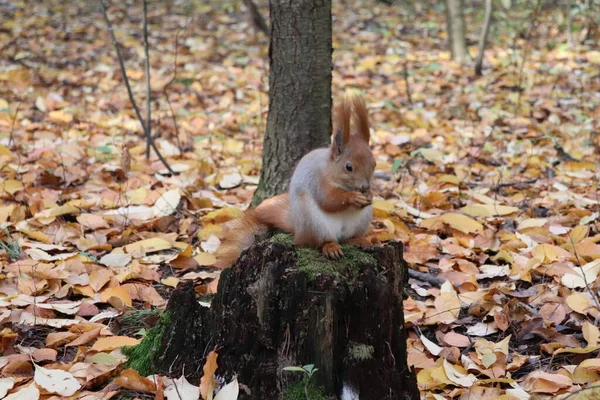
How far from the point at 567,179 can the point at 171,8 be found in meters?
7.56

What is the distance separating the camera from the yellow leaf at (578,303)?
2814mm

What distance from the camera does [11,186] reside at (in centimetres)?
398

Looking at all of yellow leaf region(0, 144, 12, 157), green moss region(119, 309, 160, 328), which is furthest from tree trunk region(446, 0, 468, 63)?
green moss region(119, 309, 160, 328)

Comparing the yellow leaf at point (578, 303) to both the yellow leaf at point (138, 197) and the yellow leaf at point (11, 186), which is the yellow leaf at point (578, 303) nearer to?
A: the yellow leaf at point (138, 197)

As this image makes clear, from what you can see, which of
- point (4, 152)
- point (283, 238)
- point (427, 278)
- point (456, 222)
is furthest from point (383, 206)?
point (4, 152)

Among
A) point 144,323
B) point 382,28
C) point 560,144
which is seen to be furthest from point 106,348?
point 382,28

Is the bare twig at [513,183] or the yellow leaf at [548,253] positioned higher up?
the yellow leaf at [548,253]

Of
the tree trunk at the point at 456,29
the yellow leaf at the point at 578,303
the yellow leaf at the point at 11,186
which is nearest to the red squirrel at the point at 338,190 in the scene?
the yellow leaf at the point at 578,303

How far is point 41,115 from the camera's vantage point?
20.1ft

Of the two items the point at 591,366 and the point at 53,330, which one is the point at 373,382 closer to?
the point at 591,366

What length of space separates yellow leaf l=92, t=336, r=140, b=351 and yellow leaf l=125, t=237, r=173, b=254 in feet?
3.04

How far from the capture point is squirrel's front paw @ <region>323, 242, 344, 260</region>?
2328mm

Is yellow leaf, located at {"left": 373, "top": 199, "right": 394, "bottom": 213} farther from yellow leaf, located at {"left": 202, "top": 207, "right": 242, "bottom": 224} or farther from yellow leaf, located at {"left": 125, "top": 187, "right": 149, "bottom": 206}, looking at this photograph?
yellow leaf, located at {"left": 125, "top": 187, "right": 149, "bottom": 206}

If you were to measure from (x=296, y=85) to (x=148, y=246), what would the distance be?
1.06 meters
